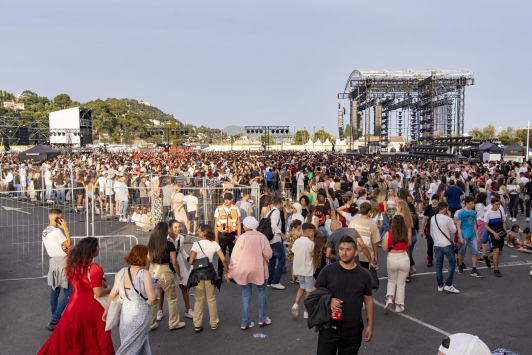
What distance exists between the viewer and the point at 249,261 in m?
4.79

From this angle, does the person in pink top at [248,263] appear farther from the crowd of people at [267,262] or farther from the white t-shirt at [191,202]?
the white t-shirt at [191,202]

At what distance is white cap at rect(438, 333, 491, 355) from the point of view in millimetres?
1840

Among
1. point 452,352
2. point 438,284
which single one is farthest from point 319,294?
point 438,284

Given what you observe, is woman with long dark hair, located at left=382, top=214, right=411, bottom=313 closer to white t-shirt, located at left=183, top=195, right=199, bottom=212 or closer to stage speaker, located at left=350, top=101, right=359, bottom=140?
white t-shirt, located at left=183, top=195, right=199, bottom=212

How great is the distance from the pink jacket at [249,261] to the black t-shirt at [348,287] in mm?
1704

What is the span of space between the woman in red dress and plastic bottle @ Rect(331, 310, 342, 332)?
7.24ft

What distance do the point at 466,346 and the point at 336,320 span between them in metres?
1.30

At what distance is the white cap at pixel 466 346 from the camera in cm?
184

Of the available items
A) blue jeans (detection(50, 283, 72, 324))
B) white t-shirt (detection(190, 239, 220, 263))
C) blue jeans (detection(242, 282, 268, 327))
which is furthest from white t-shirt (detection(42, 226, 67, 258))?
blue jeans (detection(242, 282, 268, 327))

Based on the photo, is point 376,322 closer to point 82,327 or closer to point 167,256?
point 167,256

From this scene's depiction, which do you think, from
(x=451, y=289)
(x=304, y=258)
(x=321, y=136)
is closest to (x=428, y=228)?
(x=451, y=289)

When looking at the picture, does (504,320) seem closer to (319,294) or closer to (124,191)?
(319,294)

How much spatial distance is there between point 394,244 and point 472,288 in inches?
87.7

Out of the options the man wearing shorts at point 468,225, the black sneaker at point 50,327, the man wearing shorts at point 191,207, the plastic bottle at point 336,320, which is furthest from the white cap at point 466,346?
the man wearing shorts at point 191,207
